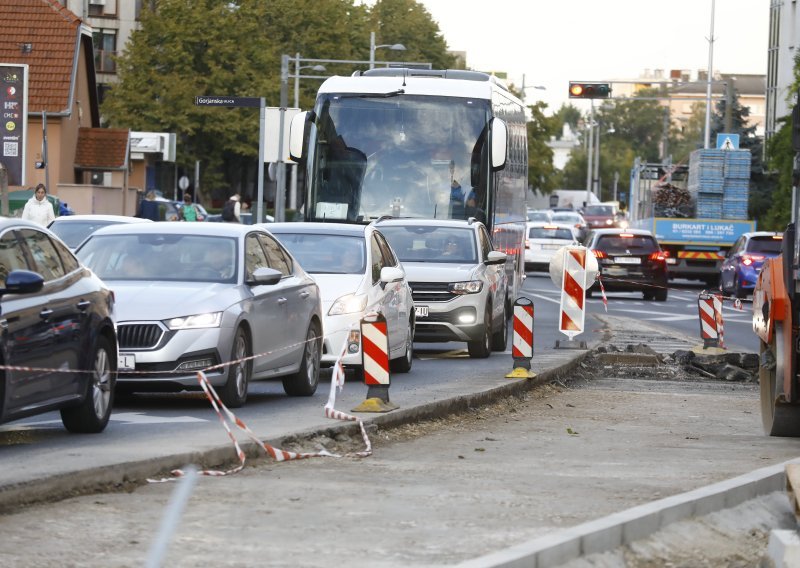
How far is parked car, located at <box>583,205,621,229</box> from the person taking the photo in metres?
92.4

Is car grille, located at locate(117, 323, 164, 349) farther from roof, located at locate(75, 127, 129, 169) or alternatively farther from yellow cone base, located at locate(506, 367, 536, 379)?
roof, located at locate(75, 127, 129, 169)

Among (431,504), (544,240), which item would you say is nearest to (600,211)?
(544,240)

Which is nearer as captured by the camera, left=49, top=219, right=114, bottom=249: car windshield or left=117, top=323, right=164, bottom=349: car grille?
left=117, top=323, right=164, bottom=349: car grille

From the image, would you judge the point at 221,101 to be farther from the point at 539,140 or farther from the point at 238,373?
the point at 539,140

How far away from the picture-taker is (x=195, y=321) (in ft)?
46.2

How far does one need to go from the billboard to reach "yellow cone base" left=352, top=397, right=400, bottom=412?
14433 millimetres

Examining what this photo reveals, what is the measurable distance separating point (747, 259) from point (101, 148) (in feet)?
103

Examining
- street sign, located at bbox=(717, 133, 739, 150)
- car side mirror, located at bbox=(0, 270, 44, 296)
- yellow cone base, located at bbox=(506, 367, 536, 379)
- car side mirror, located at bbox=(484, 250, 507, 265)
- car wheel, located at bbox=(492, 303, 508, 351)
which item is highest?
street sign, located at bbox=(717, 133, 739, 150)

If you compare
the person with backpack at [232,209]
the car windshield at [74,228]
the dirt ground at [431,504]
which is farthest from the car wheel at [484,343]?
the person with backpack at [232,209]

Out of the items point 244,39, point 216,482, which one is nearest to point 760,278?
point 216,482

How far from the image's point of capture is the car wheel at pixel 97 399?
12102 millimetres

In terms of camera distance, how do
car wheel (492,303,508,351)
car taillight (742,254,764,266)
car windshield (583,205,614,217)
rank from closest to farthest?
car wheel (492,303,508,351), car taillight (742,254,764,266), car windshield (583,205,614,217)

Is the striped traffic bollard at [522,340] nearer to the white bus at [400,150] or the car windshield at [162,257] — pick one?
the car windshield at [162,257]

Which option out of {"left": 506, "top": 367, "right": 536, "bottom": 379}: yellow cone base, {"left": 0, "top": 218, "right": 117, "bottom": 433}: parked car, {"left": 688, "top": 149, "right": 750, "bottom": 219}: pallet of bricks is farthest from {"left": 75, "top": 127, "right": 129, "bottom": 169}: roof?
{"left": 0, "top": 218, "right": 117, "bottom": 433}: parked car
